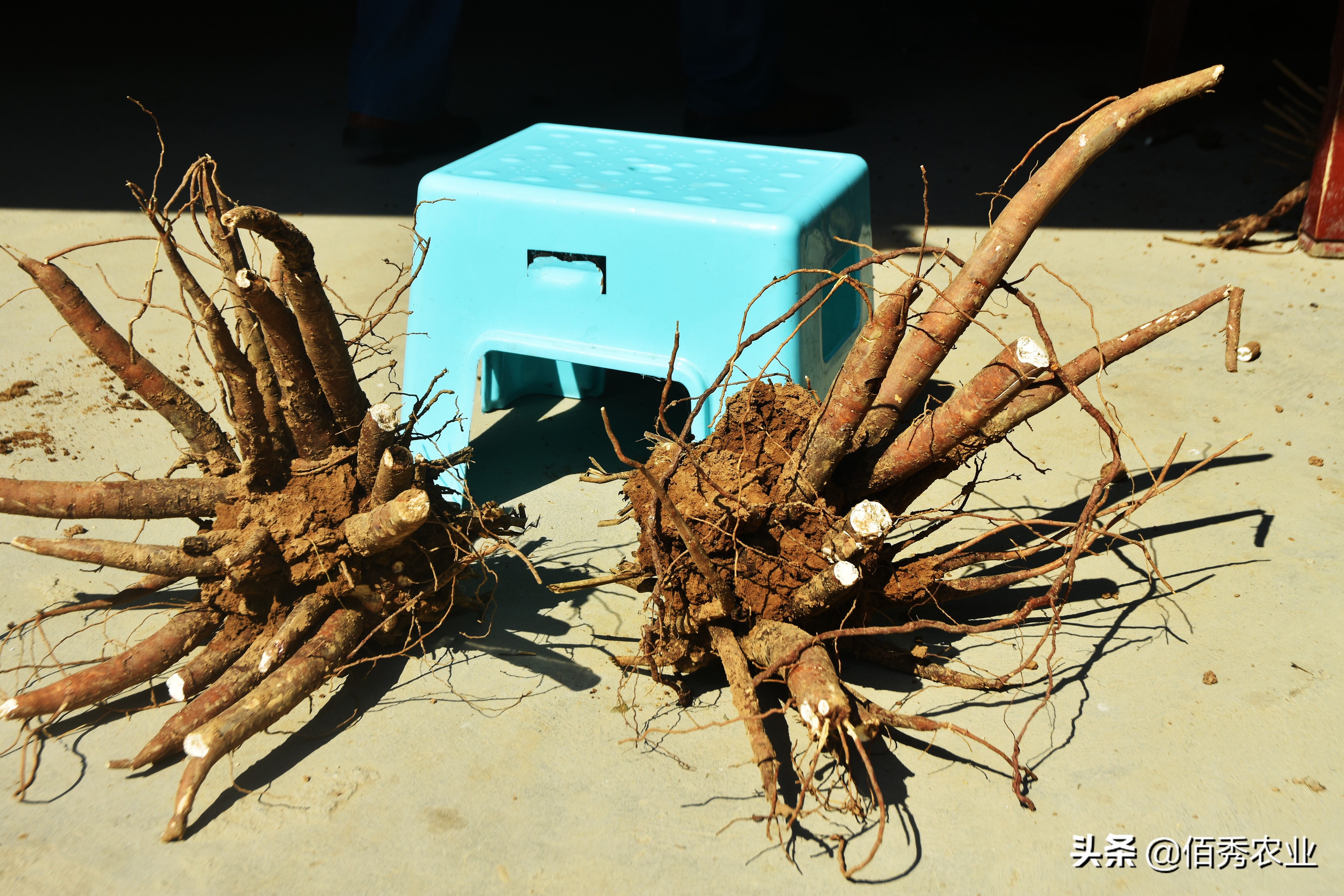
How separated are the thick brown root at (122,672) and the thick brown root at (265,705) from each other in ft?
0.63

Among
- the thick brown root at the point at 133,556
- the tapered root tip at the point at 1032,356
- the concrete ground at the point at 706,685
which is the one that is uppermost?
the tapered root tip at the point at 1032,356

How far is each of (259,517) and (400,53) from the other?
3331 mm

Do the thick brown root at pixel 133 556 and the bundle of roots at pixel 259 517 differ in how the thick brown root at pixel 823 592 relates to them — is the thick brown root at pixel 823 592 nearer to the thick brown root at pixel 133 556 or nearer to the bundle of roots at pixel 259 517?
the bundle of roots at pixel 259 517

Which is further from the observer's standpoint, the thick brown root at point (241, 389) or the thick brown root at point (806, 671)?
the thick brown root at point (241, 389)

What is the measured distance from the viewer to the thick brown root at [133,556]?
168cm

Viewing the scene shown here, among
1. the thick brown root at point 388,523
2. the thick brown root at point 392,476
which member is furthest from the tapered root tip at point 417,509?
the thick brown root at point 392,476

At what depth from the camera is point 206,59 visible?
570 centimetres

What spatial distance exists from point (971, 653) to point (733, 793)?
58 centimetres

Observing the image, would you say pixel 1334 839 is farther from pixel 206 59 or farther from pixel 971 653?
pixel 206 59

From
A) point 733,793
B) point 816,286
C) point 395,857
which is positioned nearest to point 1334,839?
point 733,793

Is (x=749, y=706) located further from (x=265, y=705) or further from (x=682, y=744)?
(x=265, y=705)

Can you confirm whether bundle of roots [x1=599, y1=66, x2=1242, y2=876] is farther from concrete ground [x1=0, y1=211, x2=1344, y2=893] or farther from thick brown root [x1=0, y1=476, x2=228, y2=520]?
thick brown root [x1=0, y1=476, x2=228, y2=520]

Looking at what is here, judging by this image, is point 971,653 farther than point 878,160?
No

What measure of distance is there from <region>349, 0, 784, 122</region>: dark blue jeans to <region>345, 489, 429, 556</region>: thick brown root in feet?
10.8
